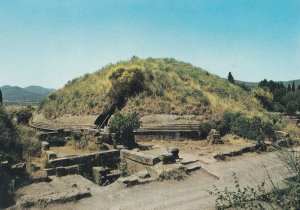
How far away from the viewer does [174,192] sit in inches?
414

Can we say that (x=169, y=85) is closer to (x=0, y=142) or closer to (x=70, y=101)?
(x=70, y=101)

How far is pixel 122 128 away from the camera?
17000mm

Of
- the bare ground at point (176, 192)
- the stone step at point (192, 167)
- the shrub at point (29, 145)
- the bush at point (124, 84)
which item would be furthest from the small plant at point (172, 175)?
the bush at point (124, 84)

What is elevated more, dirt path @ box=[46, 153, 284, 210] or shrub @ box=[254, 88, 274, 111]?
shrub @ box=[254, 88, 274, 111]

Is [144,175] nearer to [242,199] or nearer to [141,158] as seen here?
[141,158]

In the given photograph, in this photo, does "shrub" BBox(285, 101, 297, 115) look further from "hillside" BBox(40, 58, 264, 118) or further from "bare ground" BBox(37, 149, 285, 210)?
"bare ground" BBox(37, 149, 285, 210)

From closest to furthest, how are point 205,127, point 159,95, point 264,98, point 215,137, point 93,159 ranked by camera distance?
point 93,159 → point 215,137 → point 205,127 → point 159,95 → point 264,98

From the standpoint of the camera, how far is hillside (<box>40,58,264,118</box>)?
22.7 metres

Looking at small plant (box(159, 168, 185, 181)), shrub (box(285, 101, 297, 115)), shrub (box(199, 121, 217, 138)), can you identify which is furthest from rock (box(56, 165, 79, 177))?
shrub (box(285, 101, 297, 115))

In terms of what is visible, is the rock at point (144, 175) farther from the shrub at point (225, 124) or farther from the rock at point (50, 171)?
the shrub at point (225, 124)

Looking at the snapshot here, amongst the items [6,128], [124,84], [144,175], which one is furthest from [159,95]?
[144,175]

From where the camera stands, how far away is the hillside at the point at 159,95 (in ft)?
74.6

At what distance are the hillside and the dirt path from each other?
939cm

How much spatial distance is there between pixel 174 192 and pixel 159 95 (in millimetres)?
13445
